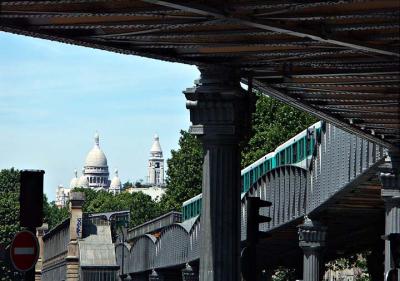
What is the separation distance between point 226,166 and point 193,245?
6826 centimetres

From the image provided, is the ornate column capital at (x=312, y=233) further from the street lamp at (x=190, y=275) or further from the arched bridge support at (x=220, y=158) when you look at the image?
the arched bridge support at (x=220, y=158)

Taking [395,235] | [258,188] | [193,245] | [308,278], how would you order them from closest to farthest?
[395,235], [308,278], [258,188], [193,245]

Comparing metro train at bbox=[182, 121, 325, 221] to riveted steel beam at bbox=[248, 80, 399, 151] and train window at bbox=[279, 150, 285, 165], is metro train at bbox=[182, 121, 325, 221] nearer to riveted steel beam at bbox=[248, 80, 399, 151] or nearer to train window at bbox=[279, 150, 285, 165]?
train window at bbox=[279, 150, 285, 165]

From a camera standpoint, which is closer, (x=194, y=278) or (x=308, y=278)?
(x=308, y=278)

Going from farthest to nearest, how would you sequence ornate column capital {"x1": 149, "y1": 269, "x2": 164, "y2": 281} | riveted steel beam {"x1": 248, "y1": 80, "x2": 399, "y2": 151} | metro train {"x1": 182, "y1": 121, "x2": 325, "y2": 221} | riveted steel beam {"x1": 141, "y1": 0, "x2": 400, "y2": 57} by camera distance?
ornate column capital {"x1": 149, "y1": 269, "x2": 164, "y2": 281}, metro train {"x1": 182, "y1": 121, "x2": 325, "y2": 221}, riveted steel beam {"x1": 248, "y1": 80, "x2": 399, "y2": 151}, riveted steel beam {"x1": 141, "y1": 0, "x2": 400, "y2": 57}

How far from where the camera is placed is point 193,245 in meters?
95.5

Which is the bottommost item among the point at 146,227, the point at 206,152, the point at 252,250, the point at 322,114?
the point at 252,250

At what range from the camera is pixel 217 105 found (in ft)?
88.5

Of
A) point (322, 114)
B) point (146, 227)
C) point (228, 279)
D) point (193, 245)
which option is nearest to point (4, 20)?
point (228, 279)

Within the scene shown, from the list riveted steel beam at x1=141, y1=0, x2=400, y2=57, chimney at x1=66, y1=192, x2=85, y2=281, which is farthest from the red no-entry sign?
chimney at x1=66, y1=192, x2=85, y2=281

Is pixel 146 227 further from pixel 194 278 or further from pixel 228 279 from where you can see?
pixel 228 279

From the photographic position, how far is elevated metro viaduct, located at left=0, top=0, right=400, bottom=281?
22000mm

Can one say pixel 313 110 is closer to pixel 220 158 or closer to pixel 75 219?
pixel 220 158

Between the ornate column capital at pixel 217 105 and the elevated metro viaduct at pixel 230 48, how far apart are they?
0.01 meters
